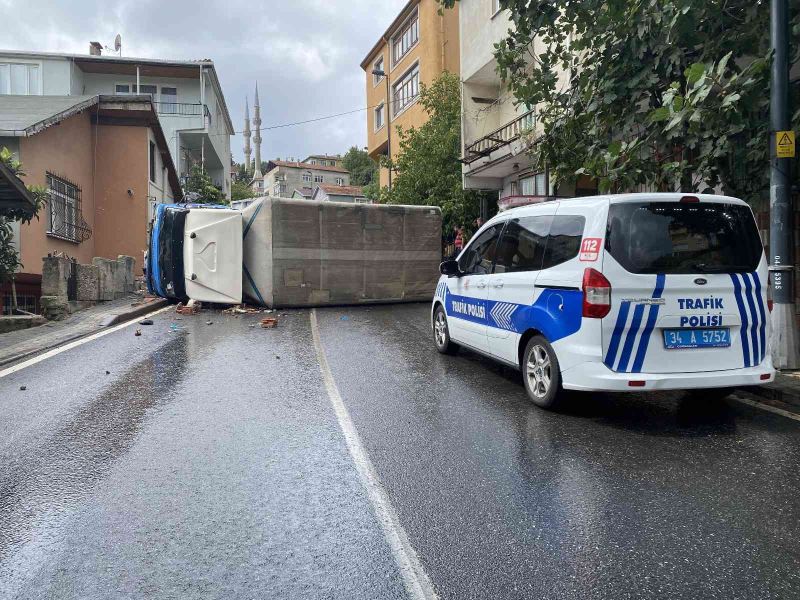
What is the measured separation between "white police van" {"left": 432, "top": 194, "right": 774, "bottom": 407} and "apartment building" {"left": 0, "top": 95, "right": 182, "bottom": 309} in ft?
46.7

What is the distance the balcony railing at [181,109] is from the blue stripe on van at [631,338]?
32.0m

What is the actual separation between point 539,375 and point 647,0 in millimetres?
4652

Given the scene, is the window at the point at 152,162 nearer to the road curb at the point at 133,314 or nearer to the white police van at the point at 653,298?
the road curb at the point at 133,314

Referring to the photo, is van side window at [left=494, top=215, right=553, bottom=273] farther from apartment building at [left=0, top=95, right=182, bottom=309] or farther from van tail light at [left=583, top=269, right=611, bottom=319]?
apartment building at [left=0, top=95, right=182, bottom=309]

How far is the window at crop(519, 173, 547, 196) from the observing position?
17.6m

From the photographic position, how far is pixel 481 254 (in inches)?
299

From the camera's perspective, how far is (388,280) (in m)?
16.4

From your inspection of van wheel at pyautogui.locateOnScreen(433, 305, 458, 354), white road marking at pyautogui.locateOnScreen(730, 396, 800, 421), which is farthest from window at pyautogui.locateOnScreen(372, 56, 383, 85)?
white road marking at pyautogui.locateOnScreen(730, 396, 800, 421)

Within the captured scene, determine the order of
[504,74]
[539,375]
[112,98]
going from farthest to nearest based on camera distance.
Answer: [112,98] → [504,74] → [539,375]

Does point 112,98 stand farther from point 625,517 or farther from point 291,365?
point 625,517

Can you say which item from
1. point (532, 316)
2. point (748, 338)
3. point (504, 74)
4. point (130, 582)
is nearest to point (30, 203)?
point (504, 74)

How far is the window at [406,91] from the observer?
3128 centimetres

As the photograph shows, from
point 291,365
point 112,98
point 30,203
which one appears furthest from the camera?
point 112,98

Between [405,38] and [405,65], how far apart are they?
172cm
